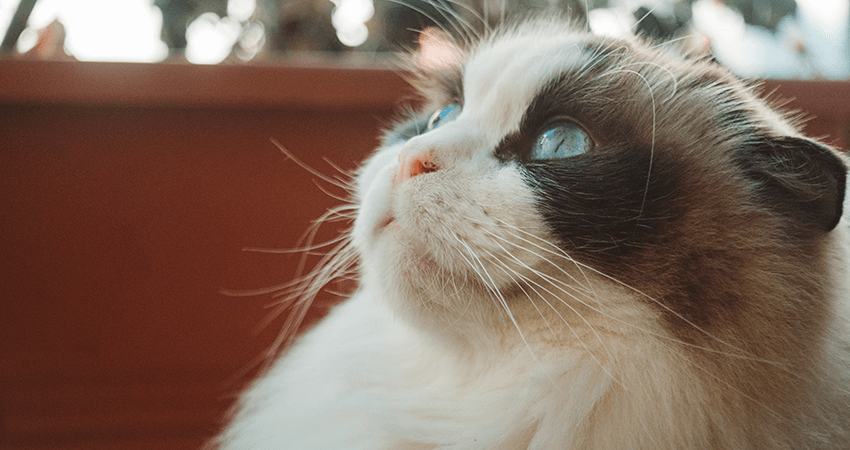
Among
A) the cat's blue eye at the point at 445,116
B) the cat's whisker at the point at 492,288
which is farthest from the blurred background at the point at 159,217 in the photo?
the cat's whisker at the point at 492,288

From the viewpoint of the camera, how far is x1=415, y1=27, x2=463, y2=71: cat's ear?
76 cm

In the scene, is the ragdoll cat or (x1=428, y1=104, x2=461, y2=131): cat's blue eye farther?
(x1=428, y1=104, x2=461, y2=131): cat's blue eye

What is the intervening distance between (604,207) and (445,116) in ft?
0.96

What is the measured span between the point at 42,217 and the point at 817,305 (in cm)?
109

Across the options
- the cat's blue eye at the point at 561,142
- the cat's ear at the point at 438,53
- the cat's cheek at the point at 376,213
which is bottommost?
the cat's blue eye at the point at 561,142

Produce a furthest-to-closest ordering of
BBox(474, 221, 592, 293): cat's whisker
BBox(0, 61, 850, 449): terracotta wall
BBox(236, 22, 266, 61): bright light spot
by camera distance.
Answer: BBox(236, 22, 266, 61): bright light spot, BBox(0, 61, 850, 449): terracotta wall, BBox(474, 221, 592, 293): cat's whisker

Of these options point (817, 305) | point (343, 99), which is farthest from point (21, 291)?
point (817, 305)

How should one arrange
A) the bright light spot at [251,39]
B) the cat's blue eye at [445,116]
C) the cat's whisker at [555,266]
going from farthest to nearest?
the bright light spot at [251,39] → the cat's blue eye at [445,116] → the cat's whisker at [555,266]

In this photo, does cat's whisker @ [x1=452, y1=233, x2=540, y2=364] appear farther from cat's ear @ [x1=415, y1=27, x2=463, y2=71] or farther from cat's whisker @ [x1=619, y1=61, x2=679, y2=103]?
cat's ear @ [x1=415, y1=27, x2=463, y2=71]

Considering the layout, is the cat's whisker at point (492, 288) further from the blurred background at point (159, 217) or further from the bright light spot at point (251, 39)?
the bright light spot at point (251, 39)

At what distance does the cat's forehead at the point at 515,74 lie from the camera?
20.1 inches

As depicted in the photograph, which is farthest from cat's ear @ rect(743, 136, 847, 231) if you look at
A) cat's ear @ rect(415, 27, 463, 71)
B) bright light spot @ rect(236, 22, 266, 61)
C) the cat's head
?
bright light spot @ rect(236, 22, 266, 61)

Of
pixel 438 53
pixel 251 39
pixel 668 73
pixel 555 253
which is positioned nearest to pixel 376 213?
pixel 555 253

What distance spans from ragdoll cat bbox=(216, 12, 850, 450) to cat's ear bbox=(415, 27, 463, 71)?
24 centimetres
